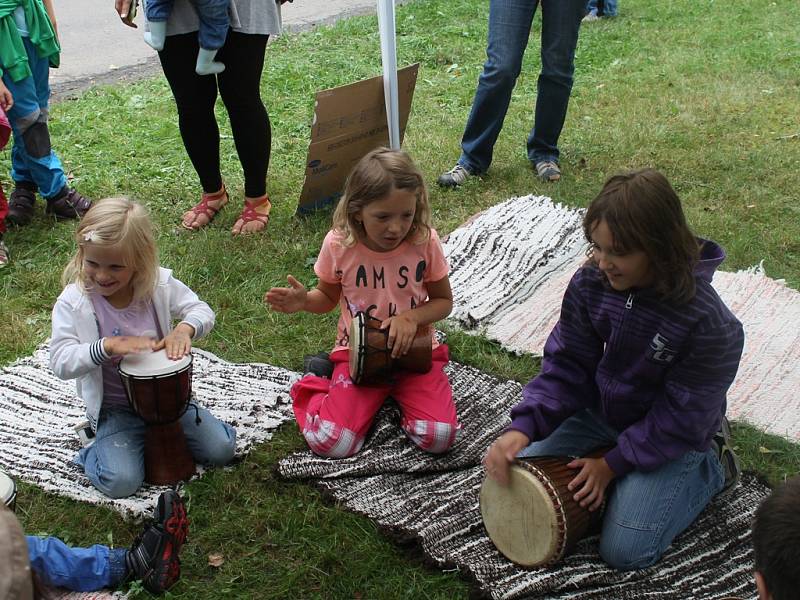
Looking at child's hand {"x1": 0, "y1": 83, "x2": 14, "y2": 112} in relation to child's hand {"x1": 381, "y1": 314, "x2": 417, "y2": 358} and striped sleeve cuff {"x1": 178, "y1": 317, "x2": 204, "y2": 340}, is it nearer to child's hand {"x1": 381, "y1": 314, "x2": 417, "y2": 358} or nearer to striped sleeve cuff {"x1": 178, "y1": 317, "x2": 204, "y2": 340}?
striped sleeve cuff {"x1": 178, "y1": 317, "x2": 204, "y2": 340}

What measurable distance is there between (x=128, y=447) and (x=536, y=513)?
4.76 ft

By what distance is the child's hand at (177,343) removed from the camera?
2.90 m

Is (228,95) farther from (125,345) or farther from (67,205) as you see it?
(125,345)

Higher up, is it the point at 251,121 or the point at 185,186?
the point at 251,121

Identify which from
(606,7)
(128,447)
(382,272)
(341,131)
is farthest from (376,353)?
(606,7)

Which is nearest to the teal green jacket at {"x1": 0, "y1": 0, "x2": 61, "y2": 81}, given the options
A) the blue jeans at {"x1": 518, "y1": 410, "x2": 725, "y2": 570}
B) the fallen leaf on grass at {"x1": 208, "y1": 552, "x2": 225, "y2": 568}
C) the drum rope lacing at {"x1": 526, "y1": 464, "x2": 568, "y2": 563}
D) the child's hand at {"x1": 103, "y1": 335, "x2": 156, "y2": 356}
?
the child's hand at {"x1": 103, "y1": 335, "x2": 156, "y2": 356}

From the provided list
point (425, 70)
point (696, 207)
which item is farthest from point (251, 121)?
point (425, 70)

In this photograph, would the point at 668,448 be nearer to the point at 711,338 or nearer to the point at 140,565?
the point at 711,338

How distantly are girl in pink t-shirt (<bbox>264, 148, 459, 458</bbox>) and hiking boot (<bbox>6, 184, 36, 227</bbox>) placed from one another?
2.55 meters

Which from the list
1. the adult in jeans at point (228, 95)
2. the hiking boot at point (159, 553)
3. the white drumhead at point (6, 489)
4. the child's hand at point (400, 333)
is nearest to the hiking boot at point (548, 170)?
the adult in jeans at point (228, 95)

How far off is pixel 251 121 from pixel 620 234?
2.78 metres

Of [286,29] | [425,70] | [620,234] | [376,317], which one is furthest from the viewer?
[286,29]

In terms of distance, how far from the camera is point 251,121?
4.67 meters

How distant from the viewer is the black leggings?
441 centimetres
